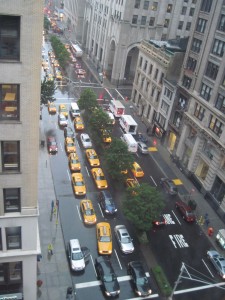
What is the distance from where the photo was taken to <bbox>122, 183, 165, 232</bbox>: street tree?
4262 cm

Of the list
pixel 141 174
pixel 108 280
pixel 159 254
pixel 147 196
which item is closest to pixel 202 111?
pixel 141 174

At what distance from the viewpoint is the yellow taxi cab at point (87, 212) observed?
4606cm

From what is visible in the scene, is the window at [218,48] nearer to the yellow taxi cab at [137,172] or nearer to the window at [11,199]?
the yellow taxi cab at [137,172]

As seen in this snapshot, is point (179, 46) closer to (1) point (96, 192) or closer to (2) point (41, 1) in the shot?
(1) point (96, 192)

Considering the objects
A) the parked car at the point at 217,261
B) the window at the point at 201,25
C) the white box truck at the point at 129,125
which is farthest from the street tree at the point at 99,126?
the parked car at the point at 217,261

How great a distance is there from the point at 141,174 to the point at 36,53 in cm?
4062

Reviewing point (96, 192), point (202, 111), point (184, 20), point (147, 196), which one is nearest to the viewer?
point (147, 196)

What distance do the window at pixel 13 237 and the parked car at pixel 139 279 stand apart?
50.0 feet

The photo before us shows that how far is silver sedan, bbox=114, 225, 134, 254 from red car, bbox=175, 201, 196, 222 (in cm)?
1075

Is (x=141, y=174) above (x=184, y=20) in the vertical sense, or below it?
below

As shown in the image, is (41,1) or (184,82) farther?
(184,82)

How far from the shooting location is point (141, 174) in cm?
5906

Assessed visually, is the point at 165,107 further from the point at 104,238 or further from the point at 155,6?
the point at 155,6

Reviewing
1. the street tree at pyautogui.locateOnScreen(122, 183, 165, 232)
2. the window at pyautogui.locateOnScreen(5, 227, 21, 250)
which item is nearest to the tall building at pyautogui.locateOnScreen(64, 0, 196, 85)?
the street tree at pyautogui.locateOnScreen(122, 183, 165, 232)
